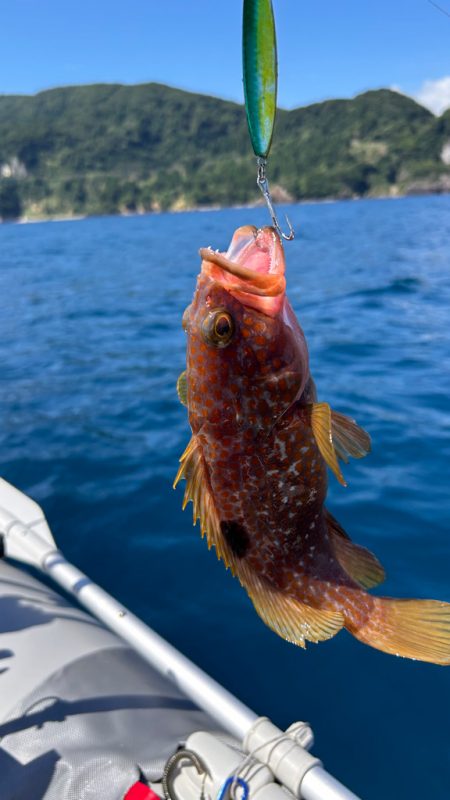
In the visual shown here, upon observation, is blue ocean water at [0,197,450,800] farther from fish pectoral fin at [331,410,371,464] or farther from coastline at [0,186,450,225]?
coastline at [0,186,450,225]

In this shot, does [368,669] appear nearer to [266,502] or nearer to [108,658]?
[108,658]

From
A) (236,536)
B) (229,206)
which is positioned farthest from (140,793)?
(229,206)

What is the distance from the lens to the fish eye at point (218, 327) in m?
2.12

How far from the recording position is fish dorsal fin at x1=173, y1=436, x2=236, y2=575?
2256mm

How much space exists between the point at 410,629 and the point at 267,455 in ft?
2.57

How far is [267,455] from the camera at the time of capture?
2.26 metres

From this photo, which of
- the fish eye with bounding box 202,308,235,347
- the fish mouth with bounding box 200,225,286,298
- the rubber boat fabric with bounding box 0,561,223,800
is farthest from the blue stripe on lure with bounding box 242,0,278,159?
the rubber boat fabric with bounding box 0,561,223,800

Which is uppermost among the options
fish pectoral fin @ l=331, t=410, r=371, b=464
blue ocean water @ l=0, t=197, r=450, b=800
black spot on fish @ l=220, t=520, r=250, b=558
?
fish pectoral fin @ l=331, t=410, r=371, b=464

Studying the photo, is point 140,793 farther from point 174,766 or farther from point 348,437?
point 348,437

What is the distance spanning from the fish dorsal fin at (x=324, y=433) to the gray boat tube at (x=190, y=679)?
1.77 metres

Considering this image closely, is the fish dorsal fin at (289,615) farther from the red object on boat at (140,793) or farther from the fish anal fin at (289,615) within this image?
the red object on boat at (140,793)

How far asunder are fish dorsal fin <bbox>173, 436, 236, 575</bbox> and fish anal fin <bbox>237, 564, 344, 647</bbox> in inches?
5.4

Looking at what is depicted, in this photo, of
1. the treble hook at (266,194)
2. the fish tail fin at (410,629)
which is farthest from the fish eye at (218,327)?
the fish tail fin at (410,629)

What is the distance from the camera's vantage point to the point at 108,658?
3785 millimetres
